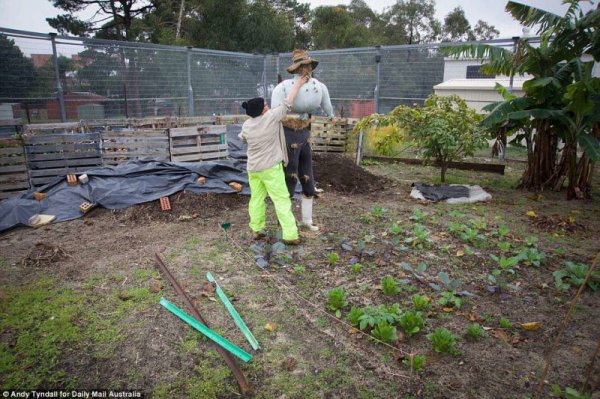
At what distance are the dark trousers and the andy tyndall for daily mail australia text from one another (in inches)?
124

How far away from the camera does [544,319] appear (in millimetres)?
3367

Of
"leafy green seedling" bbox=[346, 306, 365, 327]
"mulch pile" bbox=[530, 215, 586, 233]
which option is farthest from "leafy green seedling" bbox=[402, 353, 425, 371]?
"mulch pile" bbox=[530, 215, 586, 233]

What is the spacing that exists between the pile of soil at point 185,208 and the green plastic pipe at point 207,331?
269 cm

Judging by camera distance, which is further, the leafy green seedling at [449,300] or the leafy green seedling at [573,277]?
the leafy green seedling at [573,277]

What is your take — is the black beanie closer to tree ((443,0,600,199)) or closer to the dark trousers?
the dark trousers

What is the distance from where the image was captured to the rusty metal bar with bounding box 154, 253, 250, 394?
2.61 m

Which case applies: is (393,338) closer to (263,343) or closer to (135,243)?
(263,343)

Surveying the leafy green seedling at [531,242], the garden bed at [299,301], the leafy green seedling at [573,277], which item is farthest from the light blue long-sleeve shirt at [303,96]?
the leafy green seedling at [573,277]

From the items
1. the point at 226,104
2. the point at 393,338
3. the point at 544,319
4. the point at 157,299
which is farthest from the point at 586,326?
the point at 226,104

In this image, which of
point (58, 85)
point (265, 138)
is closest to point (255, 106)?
point (265, 138)

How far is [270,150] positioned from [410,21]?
1779 inches

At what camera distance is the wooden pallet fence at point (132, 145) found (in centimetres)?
755

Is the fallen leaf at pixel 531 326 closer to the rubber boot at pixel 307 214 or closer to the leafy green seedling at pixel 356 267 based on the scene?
the leafy green seedling at pixel 356 267

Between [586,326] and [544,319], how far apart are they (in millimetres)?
306
